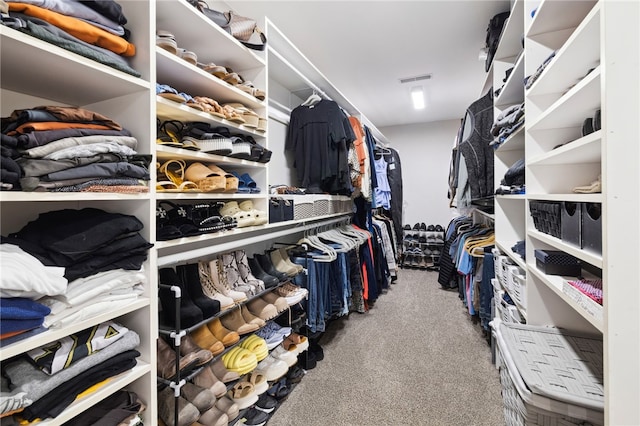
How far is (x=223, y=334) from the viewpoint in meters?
1.42

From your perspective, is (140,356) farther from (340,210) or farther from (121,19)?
(340,210)

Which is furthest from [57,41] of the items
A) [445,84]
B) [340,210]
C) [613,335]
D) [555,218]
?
[445,84]

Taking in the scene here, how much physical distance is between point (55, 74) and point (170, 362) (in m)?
1.09

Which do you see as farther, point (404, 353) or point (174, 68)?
point (404, 353)

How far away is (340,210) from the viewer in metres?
2.95

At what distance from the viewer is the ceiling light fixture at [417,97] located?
3627mm

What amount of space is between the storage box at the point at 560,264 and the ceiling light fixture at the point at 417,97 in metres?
2.96

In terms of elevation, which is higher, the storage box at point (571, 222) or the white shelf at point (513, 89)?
the white shelf at point (513, 89)

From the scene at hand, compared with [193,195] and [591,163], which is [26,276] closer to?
[193,195]

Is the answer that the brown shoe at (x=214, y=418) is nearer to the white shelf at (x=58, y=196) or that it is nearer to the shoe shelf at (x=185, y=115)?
the white shelf at (x=58, y=196)

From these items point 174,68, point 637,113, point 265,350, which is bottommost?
point 265,350

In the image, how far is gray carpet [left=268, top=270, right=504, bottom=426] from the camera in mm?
1662

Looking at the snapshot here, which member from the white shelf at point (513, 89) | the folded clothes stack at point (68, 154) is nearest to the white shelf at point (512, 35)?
the white shelf at point (513, 89)

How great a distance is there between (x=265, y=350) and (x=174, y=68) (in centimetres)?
145
